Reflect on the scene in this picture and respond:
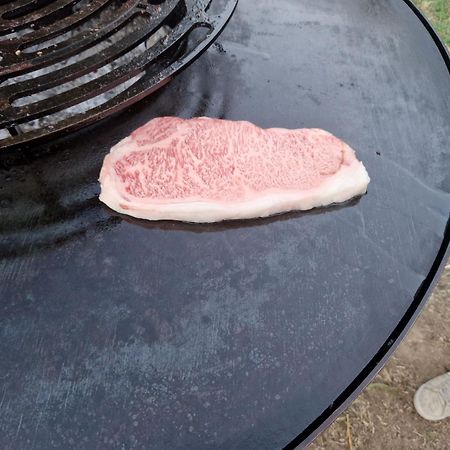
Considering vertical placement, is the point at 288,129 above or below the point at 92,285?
above

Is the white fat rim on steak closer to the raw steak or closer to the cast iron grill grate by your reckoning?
the raw steak

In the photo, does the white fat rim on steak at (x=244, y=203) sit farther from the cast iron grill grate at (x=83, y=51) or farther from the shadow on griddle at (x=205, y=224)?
the cast iron grill grate at (x=83, y=51)

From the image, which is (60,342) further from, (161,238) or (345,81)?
(345,81)

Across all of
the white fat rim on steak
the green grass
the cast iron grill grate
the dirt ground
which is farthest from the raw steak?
the green grass

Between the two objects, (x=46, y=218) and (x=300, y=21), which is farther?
(x=300, y=21)

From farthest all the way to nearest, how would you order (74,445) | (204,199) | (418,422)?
(418,422) → (204,199) → (74,445)

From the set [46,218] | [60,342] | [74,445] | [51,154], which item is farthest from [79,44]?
[74,445]

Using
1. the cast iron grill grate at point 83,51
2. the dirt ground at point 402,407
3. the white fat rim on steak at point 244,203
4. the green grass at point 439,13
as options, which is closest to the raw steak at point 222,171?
the white fat rim on steak at point 244,203
